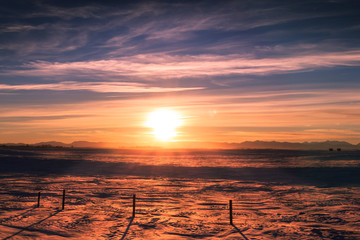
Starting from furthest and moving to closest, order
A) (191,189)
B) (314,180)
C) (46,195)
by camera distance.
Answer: (314,180), (191,189), (46,195)

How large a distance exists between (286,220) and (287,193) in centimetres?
1147

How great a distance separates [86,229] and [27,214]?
559cm

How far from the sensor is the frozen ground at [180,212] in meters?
18.2

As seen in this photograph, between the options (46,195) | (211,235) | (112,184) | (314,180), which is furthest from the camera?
(314,180)

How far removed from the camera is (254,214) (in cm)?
2273

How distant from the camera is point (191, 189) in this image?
34562 mm

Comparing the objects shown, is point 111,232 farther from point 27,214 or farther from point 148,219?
point 27,214

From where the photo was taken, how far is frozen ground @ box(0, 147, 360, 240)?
18.2 metres

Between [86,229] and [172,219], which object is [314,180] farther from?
[86,229]

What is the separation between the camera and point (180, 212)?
2330cm

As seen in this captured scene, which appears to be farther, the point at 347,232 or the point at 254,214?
the point at 254,214

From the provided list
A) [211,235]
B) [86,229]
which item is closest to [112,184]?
[86,229]

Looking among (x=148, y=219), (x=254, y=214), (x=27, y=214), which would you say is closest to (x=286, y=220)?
(x=254, y=214)

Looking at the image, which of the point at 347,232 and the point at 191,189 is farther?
the point at 191,189
